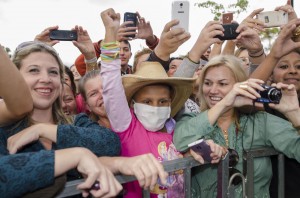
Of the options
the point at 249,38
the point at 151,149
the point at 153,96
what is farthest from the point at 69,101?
the point at 249,38

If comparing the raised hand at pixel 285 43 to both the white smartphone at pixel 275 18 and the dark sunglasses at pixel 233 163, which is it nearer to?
the white smartphone at pixel 275 18

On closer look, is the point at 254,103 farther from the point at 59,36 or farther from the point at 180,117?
the point at 59,36

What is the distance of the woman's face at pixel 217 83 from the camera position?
2.73m

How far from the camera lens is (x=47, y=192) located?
1.33 m

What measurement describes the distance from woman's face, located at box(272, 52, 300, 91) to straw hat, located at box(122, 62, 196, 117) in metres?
0.99

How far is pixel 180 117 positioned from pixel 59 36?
1.40 meters

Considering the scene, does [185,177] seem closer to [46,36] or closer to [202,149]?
[202,149]

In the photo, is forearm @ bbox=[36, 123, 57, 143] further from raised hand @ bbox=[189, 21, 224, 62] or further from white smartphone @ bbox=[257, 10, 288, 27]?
white smartphone @ bbox=[257, 10, 288, 27]

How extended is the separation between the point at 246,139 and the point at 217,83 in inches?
18.7

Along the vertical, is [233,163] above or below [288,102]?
below

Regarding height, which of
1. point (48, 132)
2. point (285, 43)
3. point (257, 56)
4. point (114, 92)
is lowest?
point (48, 132)

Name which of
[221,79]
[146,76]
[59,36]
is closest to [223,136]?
[221,79]

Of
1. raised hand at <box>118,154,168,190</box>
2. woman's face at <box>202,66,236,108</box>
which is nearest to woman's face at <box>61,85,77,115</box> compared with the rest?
woman's face at <box>202,66,236,108</box>

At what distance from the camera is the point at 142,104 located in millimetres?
2467
